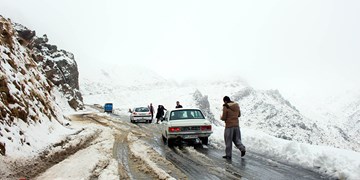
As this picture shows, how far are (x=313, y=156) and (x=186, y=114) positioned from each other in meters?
6.50

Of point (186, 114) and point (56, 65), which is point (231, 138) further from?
point (56, 65)

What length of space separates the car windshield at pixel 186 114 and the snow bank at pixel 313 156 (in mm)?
1821

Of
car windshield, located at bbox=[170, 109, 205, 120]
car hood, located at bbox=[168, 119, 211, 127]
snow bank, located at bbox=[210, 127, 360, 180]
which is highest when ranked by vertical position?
car windshield, located at bbox=[170, 109, 205, 120]

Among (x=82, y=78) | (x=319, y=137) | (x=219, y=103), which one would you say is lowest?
(x=319, y=137)

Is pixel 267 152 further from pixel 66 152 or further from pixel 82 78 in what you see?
pixel 82 78

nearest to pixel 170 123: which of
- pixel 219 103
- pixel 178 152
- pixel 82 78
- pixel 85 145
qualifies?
pixel 178 152

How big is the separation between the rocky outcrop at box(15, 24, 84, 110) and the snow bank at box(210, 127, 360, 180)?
39.0 m

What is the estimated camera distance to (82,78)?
147 meters

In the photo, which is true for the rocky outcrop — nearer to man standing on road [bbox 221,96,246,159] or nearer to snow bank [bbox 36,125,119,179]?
snow bank [bbox 36,125,119,179]

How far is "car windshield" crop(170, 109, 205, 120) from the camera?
14.6 m

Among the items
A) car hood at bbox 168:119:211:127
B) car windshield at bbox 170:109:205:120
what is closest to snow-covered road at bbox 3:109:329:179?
car hood at bbox 168:119:211:127

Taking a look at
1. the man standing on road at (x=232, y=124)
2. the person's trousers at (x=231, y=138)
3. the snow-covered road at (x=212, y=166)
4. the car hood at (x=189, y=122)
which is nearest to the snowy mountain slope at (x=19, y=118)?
the snow-covered road at (x=212, y=166)

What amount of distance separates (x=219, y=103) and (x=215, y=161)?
556 ft

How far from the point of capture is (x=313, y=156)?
9539 millimetres
